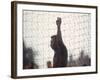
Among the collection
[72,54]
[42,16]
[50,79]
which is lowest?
[50,79]

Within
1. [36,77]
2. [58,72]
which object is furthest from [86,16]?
[36,77]

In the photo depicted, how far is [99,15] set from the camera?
1920 millimetres

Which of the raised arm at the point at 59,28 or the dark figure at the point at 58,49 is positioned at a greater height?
the raised arm at the point at 59,28

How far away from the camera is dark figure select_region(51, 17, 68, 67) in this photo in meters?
1.74

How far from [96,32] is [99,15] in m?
0.14

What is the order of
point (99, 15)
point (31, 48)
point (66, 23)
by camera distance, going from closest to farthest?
point (31, 48), point (66, 23), point (99, 15)

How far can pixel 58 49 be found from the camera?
1755 mm

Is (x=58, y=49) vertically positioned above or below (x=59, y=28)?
below

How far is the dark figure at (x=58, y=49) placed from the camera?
1742 millimetres

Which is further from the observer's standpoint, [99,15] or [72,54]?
[99,15]

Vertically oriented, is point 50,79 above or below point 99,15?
below

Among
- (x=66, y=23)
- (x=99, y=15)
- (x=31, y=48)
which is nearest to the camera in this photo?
(x=31, y=48)

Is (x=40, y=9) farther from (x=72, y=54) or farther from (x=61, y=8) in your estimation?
(x=72, y=54)

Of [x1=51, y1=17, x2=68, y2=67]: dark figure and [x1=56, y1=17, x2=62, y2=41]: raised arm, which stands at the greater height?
[x1=56, y1=17, x2=62, y2=41]: raised arm
